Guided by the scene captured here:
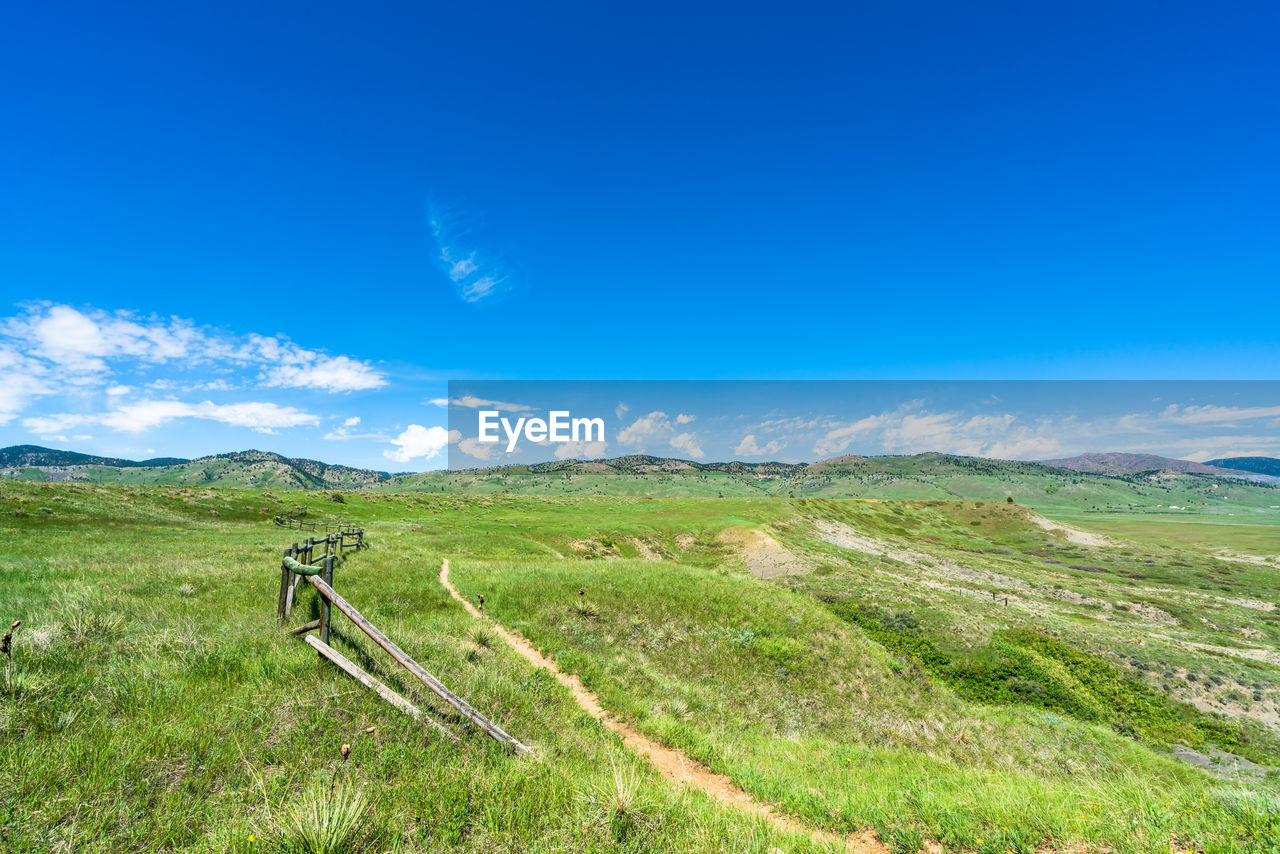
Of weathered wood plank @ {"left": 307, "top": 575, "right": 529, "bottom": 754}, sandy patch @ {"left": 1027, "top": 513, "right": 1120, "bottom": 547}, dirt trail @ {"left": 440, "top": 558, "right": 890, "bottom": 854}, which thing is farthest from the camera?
sandy patch @ {"left": 1027, "top": 513, "right": 1120, "bottom": 547}

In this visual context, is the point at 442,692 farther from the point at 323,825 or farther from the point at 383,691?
the point at 323,825

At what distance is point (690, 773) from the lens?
30.4ft

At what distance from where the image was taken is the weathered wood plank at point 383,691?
23.6 feet

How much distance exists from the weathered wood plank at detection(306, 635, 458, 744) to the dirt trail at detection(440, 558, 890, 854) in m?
4.20

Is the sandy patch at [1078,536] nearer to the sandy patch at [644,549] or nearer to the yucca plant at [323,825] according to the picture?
the sandy patch at [644,549]

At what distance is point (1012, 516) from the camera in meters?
161

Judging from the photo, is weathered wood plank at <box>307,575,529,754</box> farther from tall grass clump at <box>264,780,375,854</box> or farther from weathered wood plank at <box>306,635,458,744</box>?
tall grass clump at <box>264,780,375,854</box>

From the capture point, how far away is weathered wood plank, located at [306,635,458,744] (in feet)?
23.6

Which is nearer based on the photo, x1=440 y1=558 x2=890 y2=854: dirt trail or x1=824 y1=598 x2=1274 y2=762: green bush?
x1=440 y1=558 x2=890 y2=854: dirt trail

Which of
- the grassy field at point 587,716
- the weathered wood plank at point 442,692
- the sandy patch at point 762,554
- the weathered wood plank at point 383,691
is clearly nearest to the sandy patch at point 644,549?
the sandy patch at point 762,554

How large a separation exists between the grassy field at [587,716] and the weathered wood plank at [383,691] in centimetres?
18

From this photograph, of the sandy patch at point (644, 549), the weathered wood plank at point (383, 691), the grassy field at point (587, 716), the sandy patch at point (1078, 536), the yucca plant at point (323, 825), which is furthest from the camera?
the sandy patch at point (1078, 536)

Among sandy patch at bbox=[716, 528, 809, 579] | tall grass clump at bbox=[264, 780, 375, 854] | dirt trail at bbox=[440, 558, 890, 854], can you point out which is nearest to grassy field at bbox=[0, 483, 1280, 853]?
tall grass clump at bbox=[264, 780, 375, 854]

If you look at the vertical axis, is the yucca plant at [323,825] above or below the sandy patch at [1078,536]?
above
